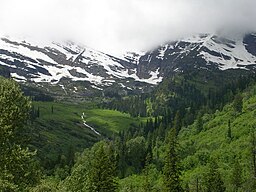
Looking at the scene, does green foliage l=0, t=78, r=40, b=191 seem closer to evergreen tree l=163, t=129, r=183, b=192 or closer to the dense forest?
the dense forest

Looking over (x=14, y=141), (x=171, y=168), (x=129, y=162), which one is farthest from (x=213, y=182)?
(x=14, y=141)

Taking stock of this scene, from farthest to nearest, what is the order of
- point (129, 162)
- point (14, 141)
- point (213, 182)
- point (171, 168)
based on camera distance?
point (129, 162)
point (213, 182)
point (171, 168)
point (14, 141)

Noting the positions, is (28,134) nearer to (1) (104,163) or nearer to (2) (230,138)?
(1) (104,163)

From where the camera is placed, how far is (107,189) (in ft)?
192

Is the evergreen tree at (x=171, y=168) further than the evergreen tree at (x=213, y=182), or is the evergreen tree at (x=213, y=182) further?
the evergreen tree at (x=213, y=182)

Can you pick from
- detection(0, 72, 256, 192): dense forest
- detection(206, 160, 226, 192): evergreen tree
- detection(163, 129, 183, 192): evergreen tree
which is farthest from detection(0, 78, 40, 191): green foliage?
detection(206, 160, 226, 192): evergreen tree

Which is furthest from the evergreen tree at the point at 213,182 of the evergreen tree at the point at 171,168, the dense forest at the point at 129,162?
the evergreen tree at the point at 171,168

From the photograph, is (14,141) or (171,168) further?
(171,168)

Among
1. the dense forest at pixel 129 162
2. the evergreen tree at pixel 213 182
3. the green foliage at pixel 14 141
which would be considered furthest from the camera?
the evergreen tree at pixel 213 182

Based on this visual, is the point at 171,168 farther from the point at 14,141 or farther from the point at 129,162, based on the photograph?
the point at 129,162

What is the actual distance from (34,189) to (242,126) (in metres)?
162

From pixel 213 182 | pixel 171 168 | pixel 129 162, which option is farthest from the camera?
pixel 129 162

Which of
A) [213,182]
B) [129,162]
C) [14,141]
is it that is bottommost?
[129,162]

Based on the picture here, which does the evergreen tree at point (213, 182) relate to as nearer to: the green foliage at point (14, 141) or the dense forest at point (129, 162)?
the dense forest at point (129, 162)
